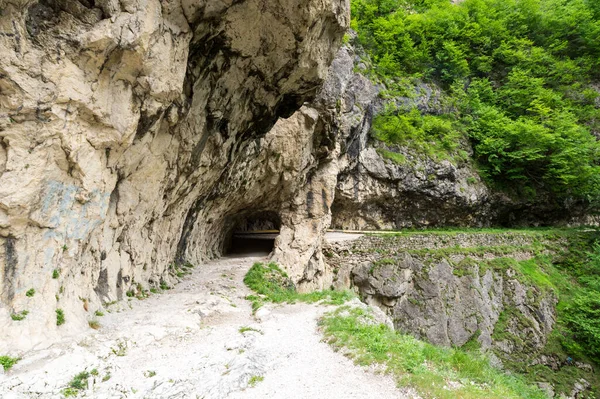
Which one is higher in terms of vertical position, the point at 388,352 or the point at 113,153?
the point at 113,153

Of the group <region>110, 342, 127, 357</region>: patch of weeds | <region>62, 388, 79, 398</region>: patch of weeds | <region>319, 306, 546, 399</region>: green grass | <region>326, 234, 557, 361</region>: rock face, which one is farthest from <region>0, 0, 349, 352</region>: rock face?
<region>326, 234, 557, 361</region>: rock face

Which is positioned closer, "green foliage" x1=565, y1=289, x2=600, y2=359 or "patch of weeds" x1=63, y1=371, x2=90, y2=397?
"patch of weeds" x1=63, y1=371, x2=90, y2=397

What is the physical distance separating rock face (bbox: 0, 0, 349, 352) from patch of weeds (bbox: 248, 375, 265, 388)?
3.10 metres

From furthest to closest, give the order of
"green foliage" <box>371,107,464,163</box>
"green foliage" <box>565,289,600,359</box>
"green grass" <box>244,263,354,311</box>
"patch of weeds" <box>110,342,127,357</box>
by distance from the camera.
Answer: "green foliage" <box>371,107,464,163</box>, "green foliage" <box>565,289,600,359</box>, "green grass" <box>244,263,354,311</box>, "patch of weeds" <box>110,342,127,357</box>

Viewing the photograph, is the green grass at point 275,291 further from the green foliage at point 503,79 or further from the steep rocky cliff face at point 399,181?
the green foliage at point 503,79

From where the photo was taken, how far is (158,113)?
22.4ft

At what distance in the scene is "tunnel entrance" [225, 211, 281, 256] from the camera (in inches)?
777

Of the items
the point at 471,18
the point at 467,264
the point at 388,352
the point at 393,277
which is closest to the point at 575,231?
the point at 467,264

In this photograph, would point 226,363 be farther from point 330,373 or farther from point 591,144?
point 591,144

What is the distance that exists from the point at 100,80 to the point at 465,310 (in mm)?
18317

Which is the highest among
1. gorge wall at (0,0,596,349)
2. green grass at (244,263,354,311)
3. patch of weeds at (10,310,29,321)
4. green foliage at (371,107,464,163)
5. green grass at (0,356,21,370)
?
green foliage at (371,107,464,163)

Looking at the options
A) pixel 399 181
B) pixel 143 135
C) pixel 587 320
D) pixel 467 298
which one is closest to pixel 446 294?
pixel 467 298

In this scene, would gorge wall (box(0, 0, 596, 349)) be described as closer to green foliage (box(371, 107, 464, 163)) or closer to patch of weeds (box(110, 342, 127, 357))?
patch of weeds (box(110, 342, 127, 357))

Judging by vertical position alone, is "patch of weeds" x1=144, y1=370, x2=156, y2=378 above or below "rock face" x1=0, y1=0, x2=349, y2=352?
below
